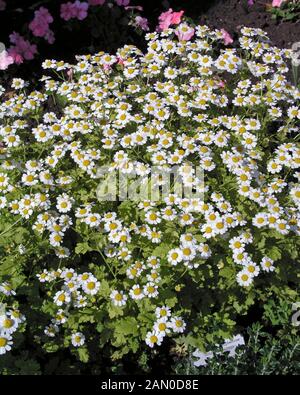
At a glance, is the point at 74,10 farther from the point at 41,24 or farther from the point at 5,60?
the point at 5,60

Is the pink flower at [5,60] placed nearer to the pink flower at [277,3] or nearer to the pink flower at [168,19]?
the pink flower at [168,19]

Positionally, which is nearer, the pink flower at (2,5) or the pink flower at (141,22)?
the pink flower at (2,5)

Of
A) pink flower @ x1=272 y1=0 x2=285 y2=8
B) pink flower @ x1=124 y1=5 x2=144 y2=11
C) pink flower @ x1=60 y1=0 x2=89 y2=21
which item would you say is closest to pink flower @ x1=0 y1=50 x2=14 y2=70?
pink flower @ x1=60 y1=0 x2=89 y2=21

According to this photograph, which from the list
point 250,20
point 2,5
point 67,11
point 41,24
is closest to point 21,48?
point 41,24

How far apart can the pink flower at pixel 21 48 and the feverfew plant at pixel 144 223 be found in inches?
58.2

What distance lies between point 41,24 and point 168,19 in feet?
3.78

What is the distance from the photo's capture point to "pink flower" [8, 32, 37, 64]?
4.87 metres

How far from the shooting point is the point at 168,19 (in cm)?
500

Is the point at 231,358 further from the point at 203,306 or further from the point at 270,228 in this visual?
the point at 270,228

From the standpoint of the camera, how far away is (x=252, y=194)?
10.00ft

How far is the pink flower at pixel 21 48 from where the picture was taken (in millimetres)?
4871

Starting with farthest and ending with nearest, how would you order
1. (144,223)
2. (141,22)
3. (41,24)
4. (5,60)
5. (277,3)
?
(277,3) → (141,22) → (41,24) → (5,60) → (144,223)

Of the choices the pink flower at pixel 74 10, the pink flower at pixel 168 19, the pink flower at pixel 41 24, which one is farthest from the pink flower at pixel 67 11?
the pink flower at pixel 168 19

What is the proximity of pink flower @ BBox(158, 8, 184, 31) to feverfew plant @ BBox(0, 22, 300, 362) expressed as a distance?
1418mm
